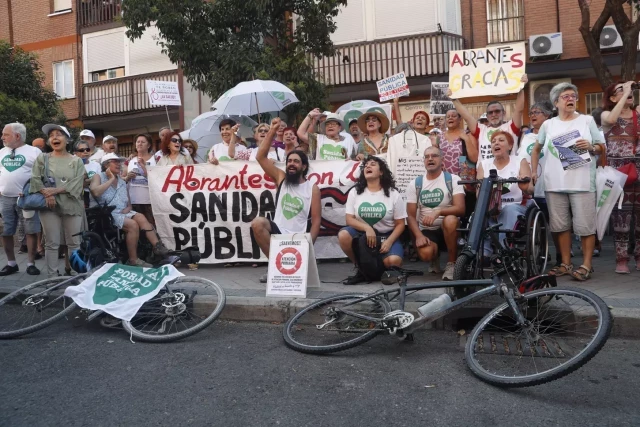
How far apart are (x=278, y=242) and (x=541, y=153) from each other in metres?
2.82

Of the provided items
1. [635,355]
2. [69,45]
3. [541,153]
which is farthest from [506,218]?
[69,45]

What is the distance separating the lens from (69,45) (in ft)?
74.4

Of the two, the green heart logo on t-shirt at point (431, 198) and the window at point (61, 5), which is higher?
the window at point (61, 5)

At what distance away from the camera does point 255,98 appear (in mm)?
8641

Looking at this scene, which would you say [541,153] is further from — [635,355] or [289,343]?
[289,343]

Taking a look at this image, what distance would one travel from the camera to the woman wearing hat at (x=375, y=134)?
311 inches

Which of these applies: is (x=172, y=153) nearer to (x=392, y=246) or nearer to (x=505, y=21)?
(x=392, y=246)

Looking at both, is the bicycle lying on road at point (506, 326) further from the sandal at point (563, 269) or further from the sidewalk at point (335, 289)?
the sandal at point (563, 269)

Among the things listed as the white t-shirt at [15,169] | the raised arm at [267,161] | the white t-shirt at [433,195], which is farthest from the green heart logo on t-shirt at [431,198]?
the white t-shirt at [15,169]

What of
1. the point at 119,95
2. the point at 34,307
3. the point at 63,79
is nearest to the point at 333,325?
the point at 34,307

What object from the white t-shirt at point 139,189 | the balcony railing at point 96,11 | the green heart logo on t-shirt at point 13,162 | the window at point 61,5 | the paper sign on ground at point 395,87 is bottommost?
the white t-shirt at point 139,189

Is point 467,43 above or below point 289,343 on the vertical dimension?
above

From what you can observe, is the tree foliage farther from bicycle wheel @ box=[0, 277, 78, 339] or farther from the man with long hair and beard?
bicycle wheel @ box=[0, 277, 78, 339]

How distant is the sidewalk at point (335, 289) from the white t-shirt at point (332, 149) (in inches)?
55.4
